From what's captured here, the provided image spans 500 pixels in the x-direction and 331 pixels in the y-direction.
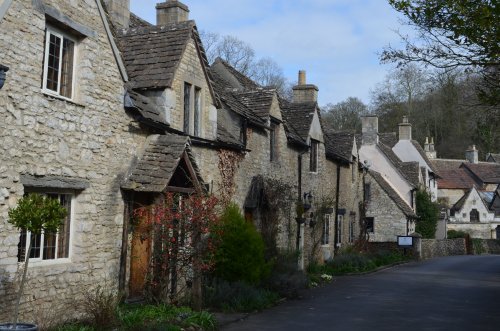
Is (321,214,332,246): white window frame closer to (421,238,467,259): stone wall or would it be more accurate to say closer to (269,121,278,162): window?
(269,121,278,162): window

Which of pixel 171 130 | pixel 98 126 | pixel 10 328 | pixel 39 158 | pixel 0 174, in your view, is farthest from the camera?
pixel 171 130

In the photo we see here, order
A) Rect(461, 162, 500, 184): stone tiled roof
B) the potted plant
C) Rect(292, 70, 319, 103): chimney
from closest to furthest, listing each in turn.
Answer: the potted plant
Rect(292, 70, 319, 103): chimney
Rect(461, 162, 500, 184): stone tiled roof

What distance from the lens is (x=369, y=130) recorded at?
41719 mm

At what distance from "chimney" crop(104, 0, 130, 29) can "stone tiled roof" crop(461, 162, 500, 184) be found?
205ft

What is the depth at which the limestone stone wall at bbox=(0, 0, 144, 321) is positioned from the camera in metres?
9.11

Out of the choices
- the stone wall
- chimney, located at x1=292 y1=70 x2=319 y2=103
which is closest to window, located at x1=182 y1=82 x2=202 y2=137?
chimney, located at x1=292 y1=70 x2=319 y2=103

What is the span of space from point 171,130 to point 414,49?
6.18m

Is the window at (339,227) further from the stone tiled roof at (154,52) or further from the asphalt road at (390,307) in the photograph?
the stone tiled roof at (154,52)

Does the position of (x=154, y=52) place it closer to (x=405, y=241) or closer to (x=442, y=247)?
(x=405, y=241)

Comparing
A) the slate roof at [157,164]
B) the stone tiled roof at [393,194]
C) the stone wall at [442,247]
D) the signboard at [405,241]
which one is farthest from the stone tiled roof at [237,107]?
the stone wall at [442,247]

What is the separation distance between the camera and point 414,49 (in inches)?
400

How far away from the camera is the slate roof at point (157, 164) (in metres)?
11.9

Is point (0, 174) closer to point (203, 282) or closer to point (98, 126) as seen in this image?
point (98, 126)

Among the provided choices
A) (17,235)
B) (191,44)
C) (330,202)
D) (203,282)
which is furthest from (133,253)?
(330,202)
